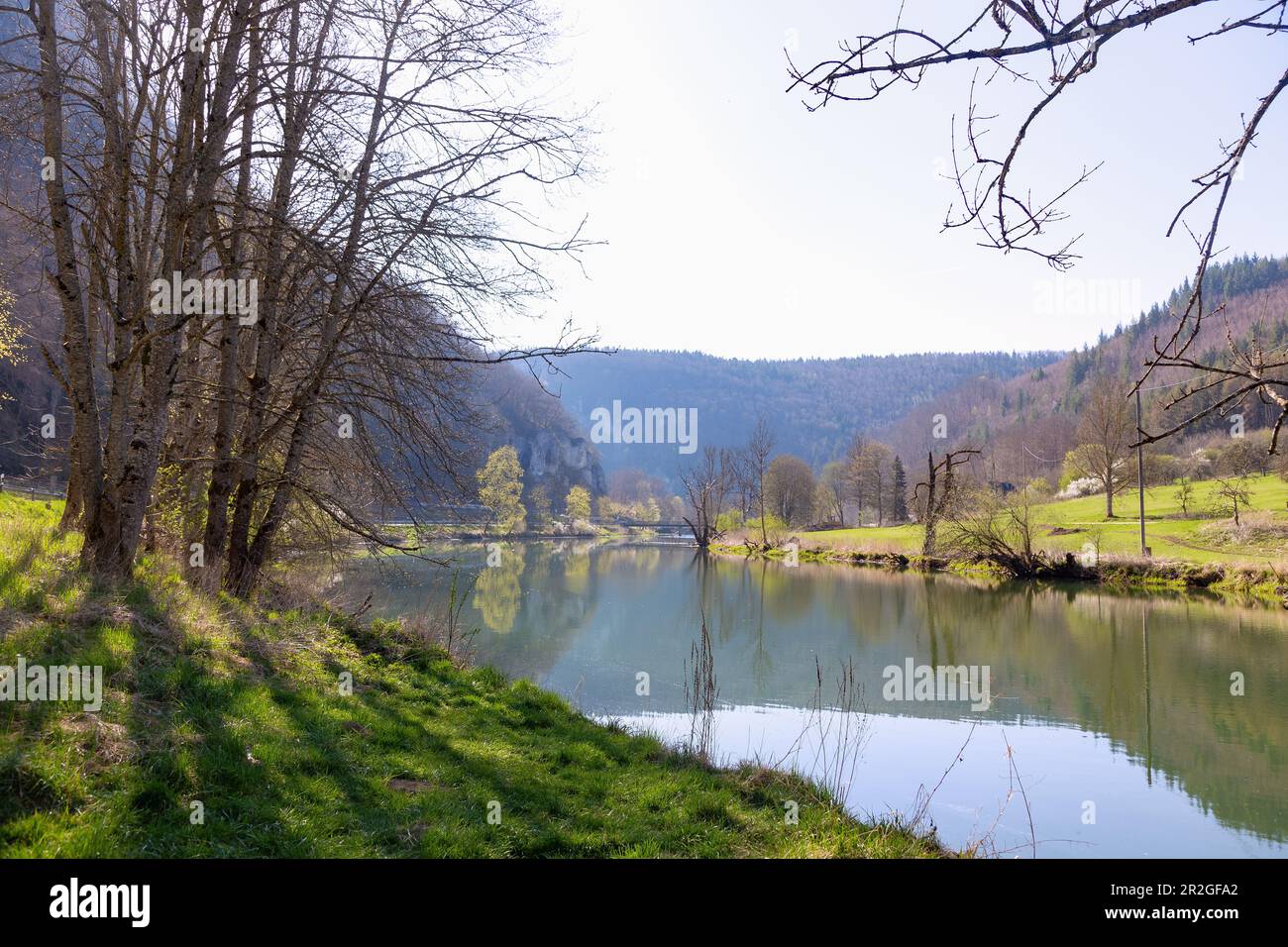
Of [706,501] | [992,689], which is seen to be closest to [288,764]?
[992,689]

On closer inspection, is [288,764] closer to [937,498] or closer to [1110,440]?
[937,498]

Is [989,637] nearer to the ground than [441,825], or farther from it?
nearer to the ground

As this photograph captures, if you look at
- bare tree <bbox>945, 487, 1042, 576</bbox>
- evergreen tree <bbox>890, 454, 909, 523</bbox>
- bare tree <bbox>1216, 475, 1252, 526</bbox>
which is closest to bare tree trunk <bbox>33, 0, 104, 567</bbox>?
bare tree <bbox>945, 487, 1042, 576</bbox>

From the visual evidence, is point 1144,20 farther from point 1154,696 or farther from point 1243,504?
point 1243,504

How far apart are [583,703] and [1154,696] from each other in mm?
9436

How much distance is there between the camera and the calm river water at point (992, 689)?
25.0ft

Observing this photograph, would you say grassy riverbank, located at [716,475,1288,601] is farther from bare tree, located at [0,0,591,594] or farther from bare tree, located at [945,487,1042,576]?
bare tree, located at [0,0,591,594]

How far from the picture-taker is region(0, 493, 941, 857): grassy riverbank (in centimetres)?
343

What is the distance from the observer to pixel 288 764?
4.42 m

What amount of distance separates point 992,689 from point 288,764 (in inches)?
476

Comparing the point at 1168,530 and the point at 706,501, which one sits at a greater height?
the point at 706,501

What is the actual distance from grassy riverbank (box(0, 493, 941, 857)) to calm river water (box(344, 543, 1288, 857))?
1.82 metres
